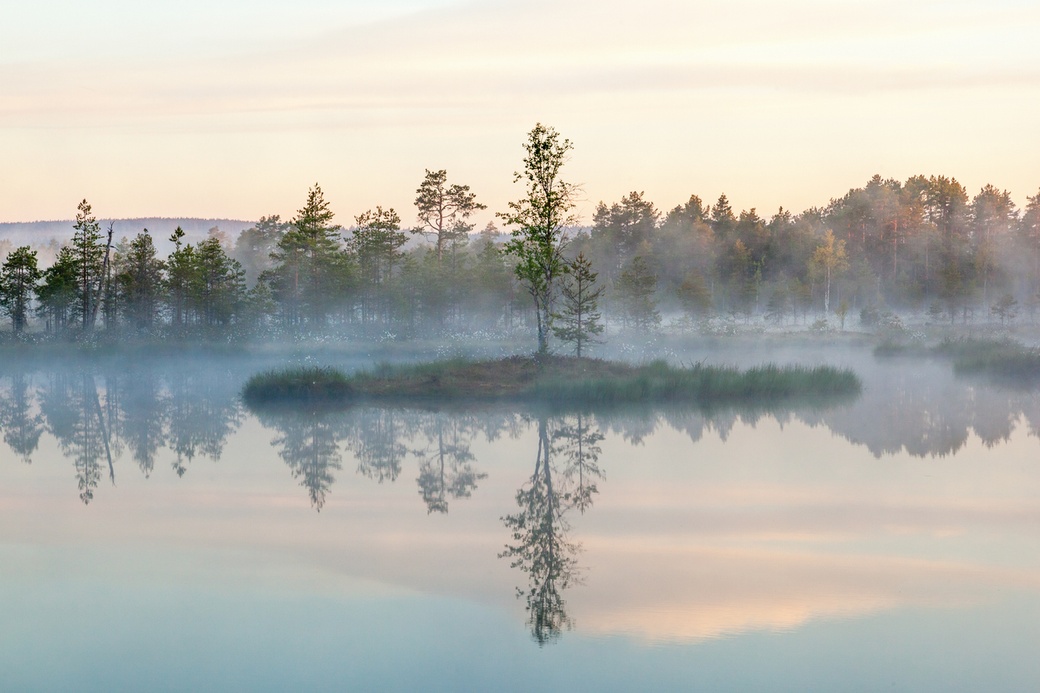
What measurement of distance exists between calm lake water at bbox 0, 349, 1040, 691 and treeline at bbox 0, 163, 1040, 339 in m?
15.5

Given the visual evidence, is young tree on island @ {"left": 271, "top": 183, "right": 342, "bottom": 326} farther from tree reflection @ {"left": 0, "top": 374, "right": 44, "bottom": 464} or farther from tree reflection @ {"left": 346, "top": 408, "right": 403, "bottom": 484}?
tree reflection @ {"left": 346, "top": 408, "right": 403, "bottom": 484}

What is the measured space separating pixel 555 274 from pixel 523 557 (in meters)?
24.8

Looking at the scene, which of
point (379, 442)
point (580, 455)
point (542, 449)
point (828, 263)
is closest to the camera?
point (580, 455)

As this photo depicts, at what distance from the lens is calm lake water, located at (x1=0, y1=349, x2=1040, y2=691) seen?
8.56 m

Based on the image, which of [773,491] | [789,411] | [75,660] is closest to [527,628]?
[75,660]

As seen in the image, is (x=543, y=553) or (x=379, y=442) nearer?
(x=543, y=553)

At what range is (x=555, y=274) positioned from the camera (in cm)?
3631

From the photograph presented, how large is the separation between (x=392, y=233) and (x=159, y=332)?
1604 centimetres

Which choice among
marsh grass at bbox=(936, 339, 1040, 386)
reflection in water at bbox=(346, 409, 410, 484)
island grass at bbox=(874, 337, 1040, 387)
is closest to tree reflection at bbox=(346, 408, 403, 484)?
reflection in water at bbox=(346, 409, 410, 484)

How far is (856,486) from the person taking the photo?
1620 centimetres

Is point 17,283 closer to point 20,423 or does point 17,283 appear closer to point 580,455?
point 20,423

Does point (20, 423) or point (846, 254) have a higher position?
point (846, 254)

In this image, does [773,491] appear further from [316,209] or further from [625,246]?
[625,246]

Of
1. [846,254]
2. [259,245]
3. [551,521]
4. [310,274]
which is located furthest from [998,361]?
[259,245]
